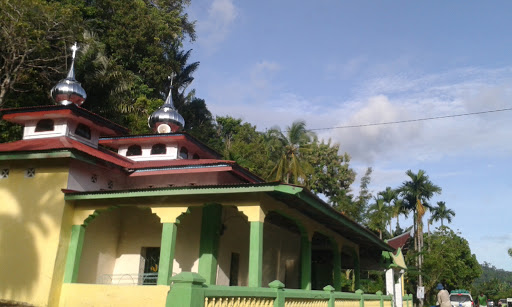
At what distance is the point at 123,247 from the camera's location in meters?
13.6

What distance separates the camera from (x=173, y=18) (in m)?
39.3

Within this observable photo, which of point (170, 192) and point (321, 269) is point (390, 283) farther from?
point (170, 192)

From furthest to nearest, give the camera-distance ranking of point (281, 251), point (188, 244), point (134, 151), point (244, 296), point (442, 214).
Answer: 1. point (442, 214)
2. point (134, 151)
3. point (281, 251)
4. point (188, 244)
5. point (244, 296)

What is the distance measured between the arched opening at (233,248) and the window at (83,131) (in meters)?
5.68

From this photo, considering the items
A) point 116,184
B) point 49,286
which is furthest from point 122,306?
point 116,184

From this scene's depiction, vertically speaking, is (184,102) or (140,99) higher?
(184,102)

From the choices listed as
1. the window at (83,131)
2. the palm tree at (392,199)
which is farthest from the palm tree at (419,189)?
the window at (83,131)

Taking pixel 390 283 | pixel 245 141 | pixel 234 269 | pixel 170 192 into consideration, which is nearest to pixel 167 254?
pixel 170 192

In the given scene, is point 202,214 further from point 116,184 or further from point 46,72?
point 46,72

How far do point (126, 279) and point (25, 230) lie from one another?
3013mm

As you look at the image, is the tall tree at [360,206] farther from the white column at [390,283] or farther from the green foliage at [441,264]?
the white column at [390,283]

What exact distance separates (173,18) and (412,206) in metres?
33.3

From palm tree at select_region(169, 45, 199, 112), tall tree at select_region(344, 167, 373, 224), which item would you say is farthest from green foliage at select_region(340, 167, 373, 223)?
palm tree at select_region(169, 45, 199, 112)

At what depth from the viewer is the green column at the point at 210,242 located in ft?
38.8
